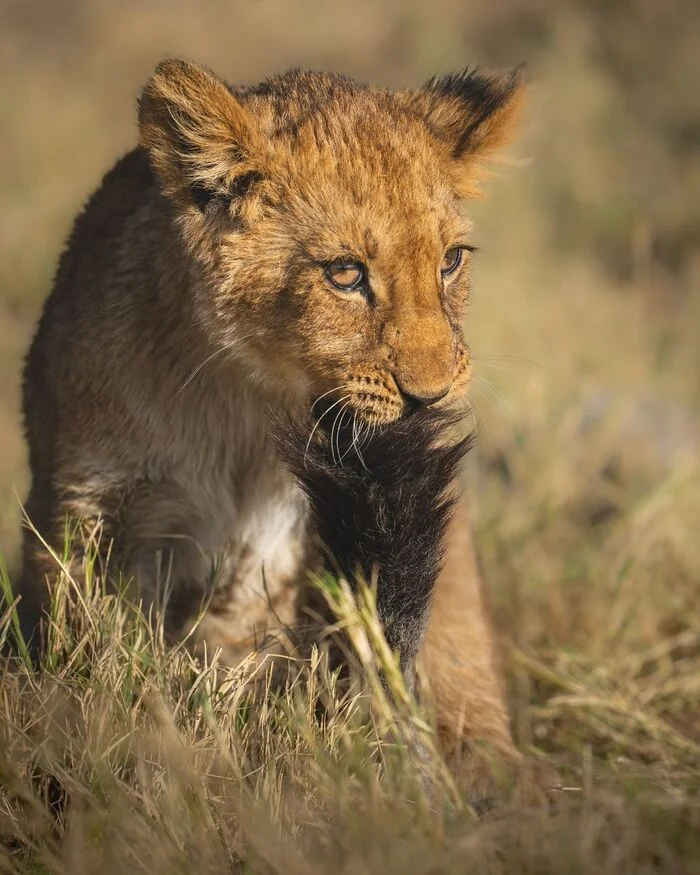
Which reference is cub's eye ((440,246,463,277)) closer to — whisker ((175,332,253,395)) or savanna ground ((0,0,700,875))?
savanna ground ((0,0,700,875))

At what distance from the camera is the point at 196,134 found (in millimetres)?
2693

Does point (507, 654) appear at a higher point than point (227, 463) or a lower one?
lower

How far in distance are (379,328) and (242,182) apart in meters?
0.52

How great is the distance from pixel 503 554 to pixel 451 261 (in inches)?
78.8

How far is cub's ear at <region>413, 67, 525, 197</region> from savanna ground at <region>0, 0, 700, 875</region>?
0.21 meters

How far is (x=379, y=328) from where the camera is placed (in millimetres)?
2619

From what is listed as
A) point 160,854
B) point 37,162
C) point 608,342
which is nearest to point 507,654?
point 160,854

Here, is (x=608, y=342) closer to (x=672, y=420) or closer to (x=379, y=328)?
(x=672, y=420)

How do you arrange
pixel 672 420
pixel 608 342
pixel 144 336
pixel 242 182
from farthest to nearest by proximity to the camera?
1. pixel 608 342
2. pixel 672 420
3. pixel 144 336
4. pixel 242 182

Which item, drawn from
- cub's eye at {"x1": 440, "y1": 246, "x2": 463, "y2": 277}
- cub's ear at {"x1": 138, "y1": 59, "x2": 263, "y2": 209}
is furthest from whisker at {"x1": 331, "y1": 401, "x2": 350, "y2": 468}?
cub's ear at {"x1": 138, "y1": 59, "x2": 263, "y2": 209}

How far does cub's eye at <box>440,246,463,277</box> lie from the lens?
2841 millimetres

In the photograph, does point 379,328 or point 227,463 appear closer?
point 379,328

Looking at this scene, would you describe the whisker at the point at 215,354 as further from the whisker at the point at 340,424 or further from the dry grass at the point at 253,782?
the dry grass at the point at 253,782

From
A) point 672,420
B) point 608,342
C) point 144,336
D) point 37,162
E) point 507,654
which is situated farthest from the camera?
point 37,162
